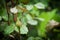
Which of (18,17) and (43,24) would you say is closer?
(18,17)

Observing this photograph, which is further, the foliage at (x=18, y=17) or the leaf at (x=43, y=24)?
the leaf at (x=43, y=24)

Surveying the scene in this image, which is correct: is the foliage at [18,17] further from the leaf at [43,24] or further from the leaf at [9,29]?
the leaf at [43,24]

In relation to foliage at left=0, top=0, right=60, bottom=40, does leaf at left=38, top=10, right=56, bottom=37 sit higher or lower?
lower

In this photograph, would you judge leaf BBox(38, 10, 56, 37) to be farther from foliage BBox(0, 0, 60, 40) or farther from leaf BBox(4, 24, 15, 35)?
leaf BBox(4, 24, 15, 35)

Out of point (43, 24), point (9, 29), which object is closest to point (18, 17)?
point (9, 29)

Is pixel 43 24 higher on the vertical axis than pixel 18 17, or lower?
lower

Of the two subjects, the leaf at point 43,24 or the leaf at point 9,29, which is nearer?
the leaf at point 9,29

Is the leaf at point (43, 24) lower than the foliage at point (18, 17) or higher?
lower

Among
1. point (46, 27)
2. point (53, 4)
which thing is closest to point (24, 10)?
point (46, 27)

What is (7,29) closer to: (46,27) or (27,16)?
(27,16)

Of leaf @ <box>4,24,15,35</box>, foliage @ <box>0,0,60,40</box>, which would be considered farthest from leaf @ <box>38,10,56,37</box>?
leaf @ <box>4,24,15,35</box>

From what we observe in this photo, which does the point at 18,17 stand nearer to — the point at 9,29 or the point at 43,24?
the point at 9,29

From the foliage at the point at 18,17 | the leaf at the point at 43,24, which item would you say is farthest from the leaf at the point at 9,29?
the leaf at the point at 43,24
